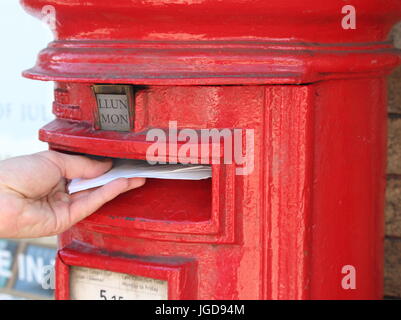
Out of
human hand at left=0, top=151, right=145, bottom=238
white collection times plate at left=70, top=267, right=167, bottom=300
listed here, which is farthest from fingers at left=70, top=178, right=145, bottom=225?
white collection times plate at left=70, top=267, right=167, bottom=300

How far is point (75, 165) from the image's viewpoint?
1444 mm

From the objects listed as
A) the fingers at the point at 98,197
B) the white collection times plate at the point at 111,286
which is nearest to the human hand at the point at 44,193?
the fingers at the point at 98,197

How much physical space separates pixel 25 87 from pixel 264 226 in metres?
2.08

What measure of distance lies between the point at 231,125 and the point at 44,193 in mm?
465

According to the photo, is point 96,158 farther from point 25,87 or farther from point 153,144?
point 25,87

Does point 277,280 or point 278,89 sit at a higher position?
point 278,89

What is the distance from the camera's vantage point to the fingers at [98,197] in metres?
1.39

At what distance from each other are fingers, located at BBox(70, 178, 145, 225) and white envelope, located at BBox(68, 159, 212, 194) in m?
0.01

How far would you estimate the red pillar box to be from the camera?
1.25m

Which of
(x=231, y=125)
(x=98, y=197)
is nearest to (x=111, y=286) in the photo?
(x=98, y=197)

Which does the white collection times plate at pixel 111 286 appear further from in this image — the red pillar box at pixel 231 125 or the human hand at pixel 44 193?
the human hand at pixel 44 193

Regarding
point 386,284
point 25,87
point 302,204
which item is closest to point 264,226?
point 302,204

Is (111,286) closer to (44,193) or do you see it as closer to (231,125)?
(44,193)
